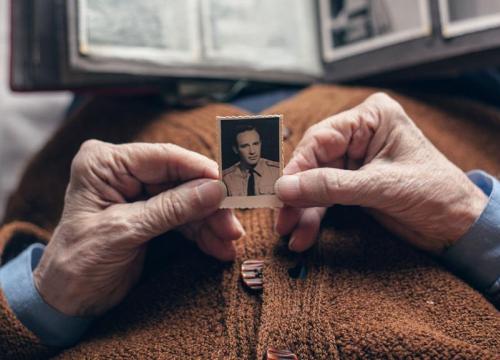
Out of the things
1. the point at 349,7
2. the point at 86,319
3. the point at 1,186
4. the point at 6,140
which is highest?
the point at 349,7

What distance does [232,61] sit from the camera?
842mm

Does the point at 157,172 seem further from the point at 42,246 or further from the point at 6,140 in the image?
the point at 6,140

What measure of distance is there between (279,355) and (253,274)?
101 millimetres

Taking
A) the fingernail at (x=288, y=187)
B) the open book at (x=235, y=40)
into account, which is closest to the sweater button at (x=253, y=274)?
the fingernail at (x=288, y=187)

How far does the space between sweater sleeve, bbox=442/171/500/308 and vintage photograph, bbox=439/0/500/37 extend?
0.99 feet

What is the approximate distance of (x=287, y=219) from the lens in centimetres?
61

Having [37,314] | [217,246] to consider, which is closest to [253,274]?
[217,246]

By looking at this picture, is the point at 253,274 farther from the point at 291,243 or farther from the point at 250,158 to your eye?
the point at 250,158

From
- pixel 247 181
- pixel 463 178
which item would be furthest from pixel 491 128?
pixel 247 181

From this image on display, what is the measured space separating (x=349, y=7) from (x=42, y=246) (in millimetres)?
615

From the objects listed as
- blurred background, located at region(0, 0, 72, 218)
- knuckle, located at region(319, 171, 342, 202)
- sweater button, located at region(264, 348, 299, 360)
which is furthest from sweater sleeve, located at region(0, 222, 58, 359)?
blurred background, located at region(0, 0, 72, 218)

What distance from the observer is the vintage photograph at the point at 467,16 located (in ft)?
2.61

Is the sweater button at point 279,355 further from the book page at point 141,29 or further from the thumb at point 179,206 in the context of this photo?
the book page at point 141,29

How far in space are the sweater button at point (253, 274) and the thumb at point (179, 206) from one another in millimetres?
82
